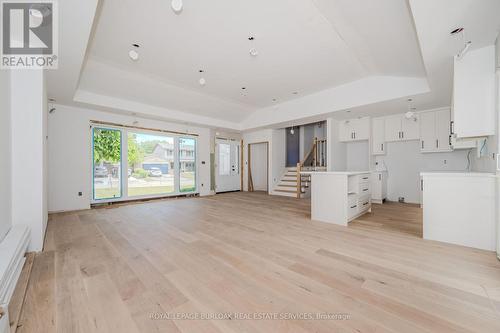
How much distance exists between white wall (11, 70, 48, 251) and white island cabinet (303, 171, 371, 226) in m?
4.19

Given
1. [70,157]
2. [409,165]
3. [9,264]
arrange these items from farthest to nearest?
[409,165], [70,157], [9,264]

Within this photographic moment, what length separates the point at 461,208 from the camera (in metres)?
2.73

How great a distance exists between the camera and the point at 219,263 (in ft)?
7.30

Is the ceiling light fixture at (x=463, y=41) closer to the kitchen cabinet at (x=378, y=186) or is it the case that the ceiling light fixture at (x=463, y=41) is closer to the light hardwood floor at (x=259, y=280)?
the light hardwood floor at (x=259, y=280)

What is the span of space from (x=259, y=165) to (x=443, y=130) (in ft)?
→ 20.3

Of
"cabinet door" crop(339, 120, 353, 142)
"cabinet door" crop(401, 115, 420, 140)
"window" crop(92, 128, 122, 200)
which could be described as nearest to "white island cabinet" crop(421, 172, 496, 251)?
"cabinet door" crop(401, 115, 420, 140)

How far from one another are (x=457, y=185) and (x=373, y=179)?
3.39 metres

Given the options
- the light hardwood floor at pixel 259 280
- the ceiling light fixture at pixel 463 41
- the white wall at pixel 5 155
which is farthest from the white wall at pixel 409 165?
the white wall at pixel 5 155

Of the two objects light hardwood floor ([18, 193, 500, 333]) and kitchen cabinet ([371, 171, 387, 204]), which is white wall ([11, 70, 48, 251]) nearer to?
light hardwood floor ([18, 193, 500, 333])

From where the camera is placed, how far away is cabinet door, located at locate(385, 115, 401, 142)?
5789mm

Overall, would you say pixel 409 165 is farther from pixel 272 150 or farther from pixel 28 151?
pixel 28 151

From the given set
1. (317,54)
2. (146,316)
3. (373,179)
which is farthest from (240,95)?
(146,316)

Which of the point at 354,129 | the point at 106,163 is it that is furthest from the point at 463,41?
the point at 106,163

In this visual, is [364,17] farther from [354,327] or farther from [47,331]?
[47,331]
